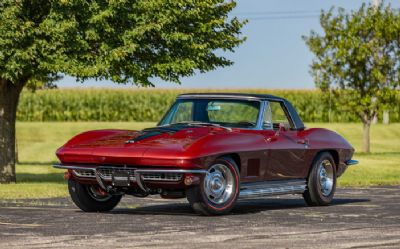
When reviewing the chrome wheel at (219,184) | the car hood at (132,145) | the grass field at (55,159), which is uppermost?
the car hood at (132,145)

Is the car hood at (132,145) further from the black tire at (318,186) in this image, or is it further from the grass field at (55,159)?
the grass field at (55,159)

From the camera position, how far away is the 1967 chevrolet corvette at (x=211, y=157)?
1273 centimetres

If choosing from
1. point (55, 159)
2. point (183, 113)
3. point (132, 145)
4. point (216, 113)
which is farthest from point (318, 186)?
point (55, 159)

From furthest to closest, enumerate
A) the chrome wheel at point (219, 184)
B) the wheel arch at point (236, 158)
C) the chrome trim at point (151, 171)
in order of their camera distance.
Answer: the wheel arch at point (236, 158)
the chrome wheel at point (219, 184)
the chrome trim at point (151, 171)

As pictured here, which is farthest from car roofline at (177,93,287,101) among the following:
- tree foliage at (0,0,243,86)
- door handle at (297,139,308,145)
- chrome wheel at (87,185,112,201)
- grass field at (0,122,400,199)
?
tree foliage at (0,0,243,86)

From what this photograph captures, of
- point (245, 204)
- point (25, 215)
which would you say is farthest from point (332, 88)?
point (25, 215)

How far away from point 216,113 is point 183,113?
0.49 m

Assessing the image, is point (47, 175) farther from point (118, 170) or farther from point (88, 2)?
point (118, 170)

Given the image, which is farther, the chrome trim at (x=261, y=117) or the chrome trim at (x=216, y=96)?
the chrome trim at (x=216, y=96)

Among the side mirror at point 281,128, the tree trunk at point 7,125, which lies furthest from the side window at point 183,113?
the tree trunk at point 7,125

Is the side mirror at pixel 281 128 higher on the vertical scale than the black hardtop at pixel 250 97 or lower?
lower

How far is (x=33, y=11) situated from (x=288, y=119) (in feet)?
34.8

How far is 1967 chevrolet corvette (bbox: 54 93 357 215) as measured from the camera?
12.7 metres

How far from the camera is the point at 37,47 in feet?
75.4
